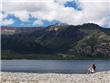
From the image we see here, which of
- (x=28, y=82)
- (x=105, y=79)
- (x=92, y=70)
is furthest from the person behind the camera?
(x=92, y=70)

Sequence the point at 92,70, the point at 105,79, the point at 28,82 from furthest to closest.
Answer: the point at 92,70 < the point at 105,79 < the point at 28,82

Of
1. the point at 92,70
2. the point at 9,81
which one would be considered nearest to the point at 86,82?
the point at 9,81

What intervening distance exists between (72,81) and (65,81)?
64cm

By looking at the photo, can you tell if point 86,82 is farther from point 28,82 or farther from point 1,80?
point 1,80

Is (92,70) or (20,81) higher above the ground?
(20,81)

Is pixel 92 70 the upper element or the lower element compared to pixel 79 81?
lower

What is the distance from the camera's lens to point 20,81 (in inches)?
1168

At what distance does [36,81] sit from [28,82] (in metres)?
0.72

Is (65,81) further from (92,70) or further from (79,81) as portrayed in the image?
(92,70)

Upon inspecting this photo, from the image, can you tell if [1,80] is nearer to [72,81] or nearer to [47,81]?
[47,81]

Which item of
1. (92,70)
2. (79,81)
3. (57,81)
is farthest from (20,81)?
(92,70)

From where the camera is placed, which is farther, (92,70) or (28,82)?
(92,70)

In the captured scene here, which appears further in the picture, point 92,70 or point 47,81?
point 92,70

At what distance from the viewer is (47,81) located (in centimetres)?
2975
